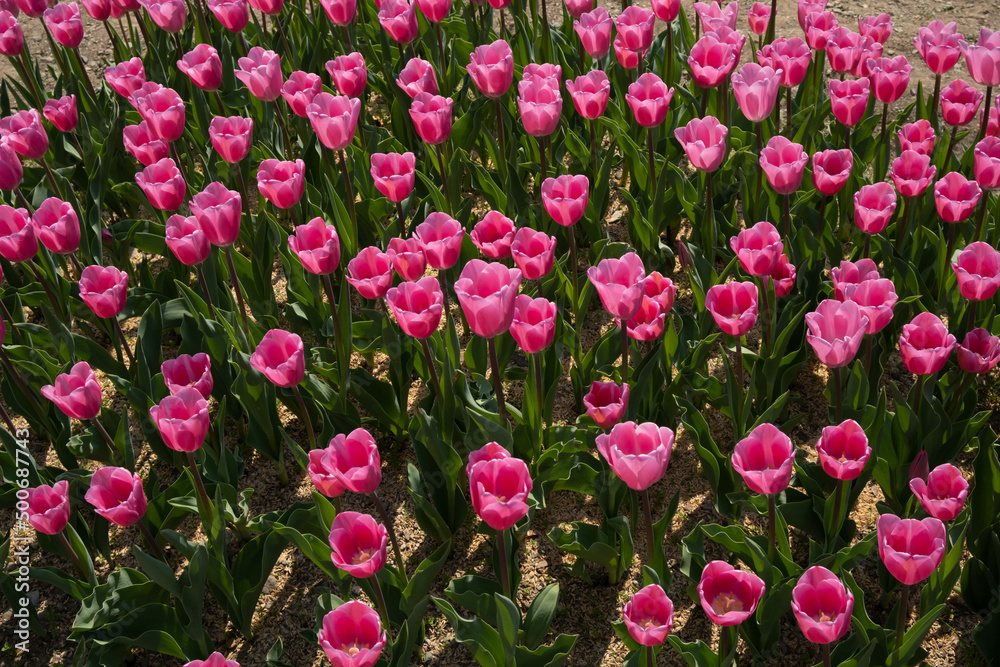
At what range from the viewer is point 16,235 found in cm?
326

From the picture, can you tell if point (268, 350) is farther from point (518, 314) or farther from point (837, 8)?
point (837, 8)

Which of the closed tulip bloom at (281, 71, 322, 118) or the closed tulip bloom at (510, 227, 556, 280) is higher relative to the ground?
the closed tulip bloom at (281, 71, 322, 118)

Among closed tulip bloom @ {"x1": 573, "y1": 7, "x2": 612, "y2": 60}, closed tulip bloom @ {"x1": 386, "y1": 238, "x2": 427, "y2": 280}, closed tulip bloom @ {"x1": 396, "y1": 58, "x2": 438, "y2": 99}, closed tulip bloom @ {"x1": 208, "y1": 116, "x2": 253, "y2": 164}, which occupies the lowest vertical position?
closed tulip bloom @ {"x1": 386, "y1": 238, "x2": 427, "y2": 280}

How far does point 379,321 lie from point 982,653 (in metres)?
2.34

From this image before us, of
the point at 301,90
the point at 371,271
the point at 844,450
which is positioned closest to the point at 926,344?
the point at 844,450

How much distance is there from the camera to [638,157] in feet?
13.6

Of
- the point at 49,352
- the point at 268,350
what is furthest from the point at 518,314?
the point at 49,352

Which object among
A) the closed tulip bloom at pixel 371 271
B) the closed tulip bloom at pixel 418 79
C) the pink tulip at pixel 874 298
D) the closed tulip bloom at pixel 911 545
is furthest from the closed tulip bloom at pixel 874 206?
the closed tulip bloom at pixel 418 79

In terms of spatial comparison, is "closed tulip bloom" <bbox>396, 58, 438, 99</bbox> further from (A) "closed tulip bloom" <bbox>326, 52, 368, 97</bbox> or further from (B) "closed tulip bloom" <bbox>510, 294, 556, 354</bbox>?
(B) "closed tulip bloom" <bbox>510, 294, 556, 354</bbox>

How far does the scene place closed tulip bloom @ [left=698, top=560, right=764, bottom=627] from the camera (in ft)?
7.38

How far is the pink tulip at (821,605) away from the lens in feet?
6.98

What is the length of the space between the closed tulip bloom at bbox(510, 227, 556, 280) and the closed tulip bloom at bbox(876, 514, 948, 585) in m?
1.34

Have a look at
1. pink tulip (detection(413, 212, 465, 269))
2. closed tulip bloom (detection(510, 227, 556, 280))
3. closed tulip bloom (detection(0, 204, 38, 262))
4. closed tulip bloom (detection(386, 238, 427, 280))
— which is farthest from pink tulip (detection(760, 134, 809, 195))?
closed tulip bloom (detection(0, 204, 38, 262))

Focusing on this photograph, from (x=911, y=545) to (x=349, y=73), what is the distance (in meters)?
2.96
